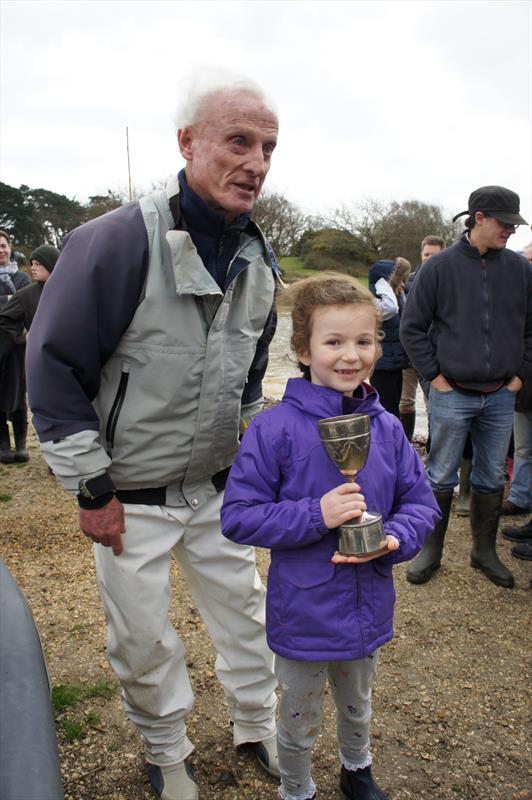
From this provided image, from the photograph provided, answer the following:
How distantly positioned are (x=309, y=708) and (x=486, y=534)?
2.40 m

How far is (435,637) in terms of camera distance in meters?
3.45

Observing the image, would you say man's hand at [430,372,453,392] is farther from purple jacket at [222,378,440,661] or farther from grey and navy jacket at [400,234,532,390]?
purple jacket at [222,378,440,661]

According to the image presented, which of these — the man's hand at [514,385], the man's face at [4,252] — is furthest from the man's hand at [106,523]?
the man's face at [4,252]

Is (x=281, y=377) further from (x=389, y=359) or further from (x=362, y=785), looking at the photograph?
(x=362, y=785)

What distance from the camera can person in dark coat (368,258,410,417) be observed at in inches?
247

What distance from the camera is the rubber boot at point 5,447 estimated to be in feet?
21.5

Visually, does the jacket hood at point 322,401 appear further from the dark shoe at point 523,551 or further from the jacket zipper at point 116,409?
the dark shoe at point 523,551

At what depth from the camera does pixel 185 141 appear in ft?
6.73

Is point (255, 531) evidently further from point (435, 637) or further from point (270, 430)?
point (435, 637)

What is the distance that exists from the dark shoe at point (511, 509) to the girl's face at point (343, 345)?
3.51 meters

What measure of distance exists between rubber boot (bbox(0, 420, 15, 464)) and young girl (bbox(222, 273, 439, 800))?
201 inches

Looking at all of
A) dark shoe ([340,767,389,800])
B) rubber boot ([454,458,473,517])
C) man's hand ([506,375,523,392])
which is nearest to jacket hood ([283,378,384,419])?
dark shoe ([340,767,389,800])

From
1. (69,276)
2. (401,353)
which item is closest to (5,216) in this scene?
(401,353)

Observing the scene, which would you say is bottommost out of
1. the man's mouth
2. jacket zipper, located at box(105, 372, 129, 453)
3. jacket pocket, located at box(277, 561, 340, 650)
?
jacket pocket, located at box(277, 561, 340, 650)
